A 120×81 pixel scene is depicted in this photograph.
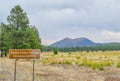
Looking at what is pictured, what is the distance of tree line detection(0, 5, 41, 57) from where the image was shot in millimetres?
60000

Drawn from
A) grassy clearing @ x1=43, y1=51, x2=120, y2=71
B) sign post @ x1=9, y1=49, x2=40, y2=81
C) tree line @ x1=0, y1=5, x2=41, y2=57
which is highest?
tree line @ x1=0, y1=5, x2=41, y2=57

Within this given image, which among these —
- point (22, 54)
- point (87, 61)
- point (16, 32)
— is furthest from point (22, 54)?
point (16, 32)

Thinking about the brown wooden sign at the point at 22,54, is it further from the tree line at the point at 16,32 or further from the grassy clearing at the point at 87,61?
the tree line at the point at 16,32

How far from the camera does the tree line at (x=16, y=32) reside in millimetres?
60000

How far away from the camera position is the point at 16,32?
59812 millimetres

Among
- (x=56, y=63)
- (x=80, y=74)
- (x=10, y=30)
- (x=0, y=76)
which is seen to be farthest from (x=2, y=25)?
(x=0, y=76)

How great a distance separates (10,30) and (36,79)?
116 ft

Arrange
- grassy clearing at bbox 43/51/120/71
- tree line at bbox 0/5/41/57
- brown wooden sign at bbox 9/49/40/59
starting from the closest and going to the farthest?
1. brown wooden sign at bbox 9/49/40/59
2. grassy clearing at bbox 43/51/120/71
3. tree line at bbox 0/5/41/57

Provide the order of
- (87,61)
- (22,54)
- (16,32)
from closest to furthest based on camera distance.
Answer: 1. (22,54)
2. (87,61)
3. (16,32)

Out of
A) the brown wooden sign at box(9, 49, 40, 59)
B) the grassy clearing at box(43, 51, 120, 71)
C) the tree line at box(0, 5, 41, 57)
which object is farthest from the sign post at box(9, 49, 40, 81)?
the tree line at box(0, 5, 41, 57)

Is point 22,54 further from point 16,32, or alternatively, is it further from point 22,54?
point 16,32

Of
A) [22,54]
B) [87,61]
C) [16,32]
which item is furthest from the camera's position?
[16,32]

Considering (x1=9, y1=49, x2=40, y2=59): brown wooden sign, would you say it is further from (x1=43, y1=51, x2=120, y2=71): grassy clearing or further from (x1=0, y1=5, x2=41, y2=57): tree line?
(x1=0, y1=5, x2=41, y2=57): tree line

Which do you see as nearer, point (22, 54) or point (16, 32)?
point (22, 54)
